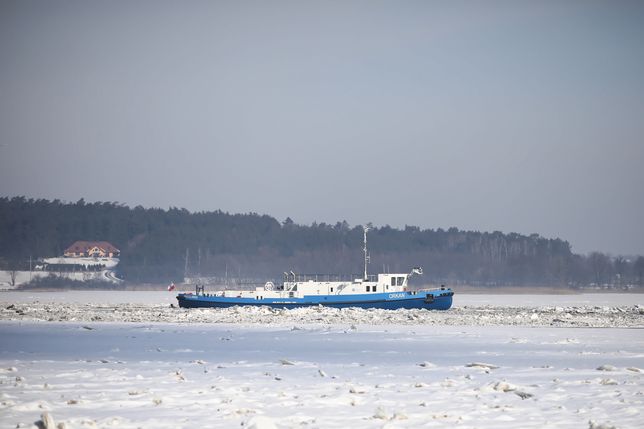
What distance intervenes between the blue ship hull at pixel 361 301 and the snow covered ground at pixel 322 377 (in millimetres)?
20902

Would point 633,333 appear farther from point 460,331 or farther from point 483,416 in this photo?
point 483,416

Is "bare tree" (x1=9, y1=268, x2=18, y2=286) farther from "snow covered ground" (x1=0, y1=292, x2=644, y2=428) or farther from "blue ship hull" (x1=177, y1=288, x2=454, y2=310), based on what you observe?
"snow covered ground" (x1=0, y1=292, x2=644, y2=428)

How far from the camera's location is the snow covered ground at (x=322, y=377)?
58.9 ft

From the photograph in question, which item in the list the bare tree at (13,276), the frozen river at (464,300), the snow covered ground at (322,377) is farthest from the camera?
the bare tree at (13,276)

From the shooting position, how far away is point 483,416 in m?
18.0

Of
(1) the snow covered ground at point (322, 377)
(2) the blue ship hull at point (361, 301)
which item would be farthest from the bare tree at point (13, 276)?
(1) the snow covered ground at point (322, 377)

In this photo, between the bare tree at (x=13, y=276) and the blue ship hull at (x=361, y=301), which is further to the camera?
the bare tree at (x=13, y=276)

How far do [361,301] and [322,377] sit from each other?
42348mm

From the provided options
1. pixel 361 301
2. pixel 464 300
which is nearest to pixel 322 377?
pixel 361 301

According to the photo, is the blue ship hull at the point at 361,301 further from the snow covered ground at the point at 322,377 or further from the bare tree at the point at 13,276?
the bare tree at the point at 13,276

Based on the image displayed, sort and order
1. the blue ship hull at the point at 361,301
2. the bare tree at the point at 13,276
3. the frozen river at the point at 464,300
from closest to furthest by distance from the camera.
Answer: the blue ship hull at the point at 361,301
the frozen river at the point at 464,300
the bare tree at the point at 13,276

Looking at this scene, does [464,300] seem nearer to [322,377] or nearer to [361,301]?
[361,301]

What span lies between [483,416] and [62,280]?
581ft

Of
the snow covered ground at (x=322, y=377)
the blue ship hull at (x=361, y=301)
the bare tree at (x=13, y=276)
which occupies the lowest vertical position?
the snow covered ground at (x=322, y=377)
